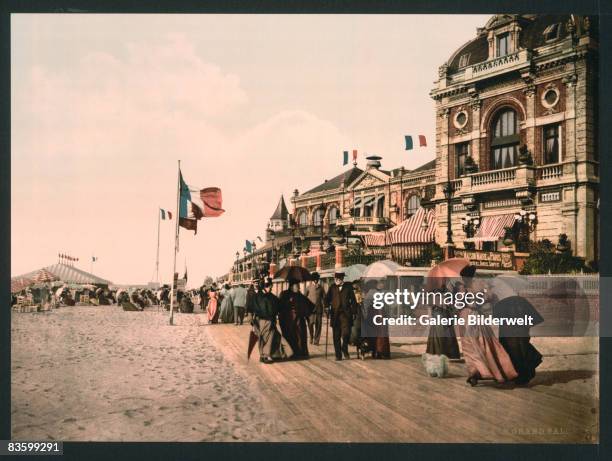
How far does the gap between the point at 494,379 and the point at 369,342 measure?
249 centimetres

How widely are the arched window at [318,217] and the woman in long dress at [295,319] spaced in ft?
6.18

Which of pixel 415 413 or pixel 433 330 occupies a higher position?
pixel 433 330

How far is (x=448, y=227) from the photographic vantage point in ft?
35.0

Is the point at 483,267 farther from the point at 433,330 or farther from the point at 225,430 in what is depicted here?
the point at 225,430

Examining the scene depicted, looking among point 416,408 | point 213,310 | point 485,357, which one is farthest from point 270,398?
point 213,310

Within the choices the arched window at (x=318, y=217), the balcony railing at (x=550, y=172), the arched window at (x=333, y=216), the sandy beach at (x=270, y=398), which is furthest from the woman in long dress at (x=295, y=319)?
the balcony railing at (x=550, y=172)

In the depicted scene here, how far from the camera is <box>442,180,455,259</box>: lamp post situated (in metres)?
10.0

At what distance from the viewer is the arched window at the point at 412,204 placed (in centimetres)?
1010

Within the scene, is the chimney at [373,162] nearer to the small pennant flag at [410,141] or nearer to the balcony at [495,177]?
the small pennant flag at [410,141]

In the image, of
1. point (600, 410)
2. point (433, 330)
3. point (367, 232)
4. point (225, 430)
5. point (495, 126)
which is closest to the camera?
point (225, 430)

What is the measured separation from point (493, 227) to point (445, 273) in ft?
7.30

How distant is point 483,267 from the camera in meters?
9.21

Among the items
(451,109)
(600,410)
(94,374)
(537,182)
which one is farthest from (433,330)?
(94,374)

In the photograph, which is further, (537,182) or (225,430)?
(537,182)
